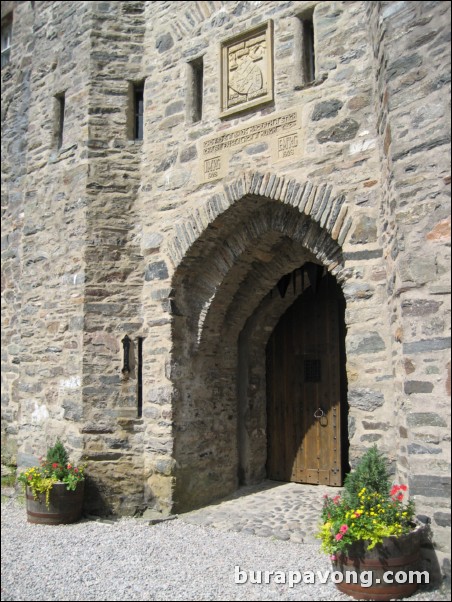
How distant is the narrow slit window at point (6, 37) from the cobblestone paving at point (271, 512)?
22.3 ft

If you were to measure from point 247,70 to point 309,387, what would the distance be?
3.44m

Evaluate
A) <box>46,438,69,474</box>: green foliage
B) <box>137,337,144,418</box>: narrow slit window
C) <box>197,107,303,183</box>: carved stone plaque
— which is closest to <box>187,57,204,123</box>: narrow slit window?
<box>197,107,303,183</box>: carved stone plaque

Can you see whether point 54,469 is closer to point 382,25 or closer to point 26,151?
point 26,151

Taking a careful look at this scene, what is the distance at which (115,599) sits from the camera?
372cm

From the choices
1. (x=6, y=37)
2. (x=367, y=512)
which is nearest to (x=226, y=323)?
(x=367, y=512)

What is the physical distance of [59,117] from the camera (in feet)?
22.9

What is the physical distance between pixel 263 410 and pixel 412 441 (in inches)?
125

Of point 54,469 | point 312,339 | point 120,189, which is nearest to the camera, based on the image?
point 54,469

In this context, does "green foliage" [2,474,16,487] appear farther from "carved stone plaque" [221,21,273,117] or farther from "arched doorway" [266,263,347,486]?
"carved stone plaque" [221,21,273,117]

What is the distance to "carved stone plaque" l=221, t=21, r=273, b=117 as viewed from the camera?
5.54 meters

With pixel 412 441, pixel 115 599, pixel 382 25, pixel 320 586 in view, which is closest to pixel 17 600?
pixel 115 599

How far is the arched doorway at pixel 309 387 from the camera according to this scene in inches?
256

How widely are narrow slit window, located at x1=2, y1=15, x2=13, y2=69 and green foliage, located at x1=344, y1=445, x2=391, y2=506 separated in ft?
24.7

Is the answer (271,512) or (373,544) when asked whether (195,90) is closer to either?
(271,512)
